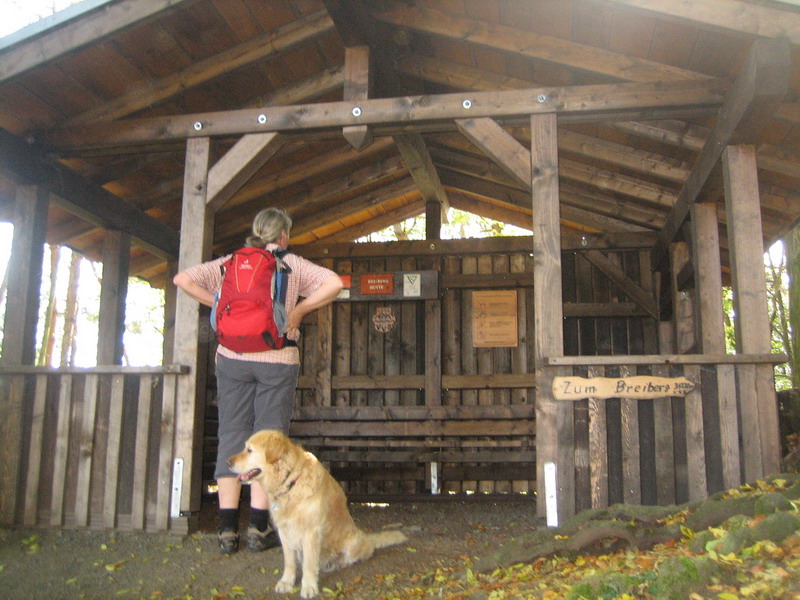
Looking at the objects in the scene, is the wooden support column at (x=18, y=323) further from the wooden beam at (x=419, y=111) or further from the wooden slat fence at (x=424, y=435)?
the wooden slat fence at (x=424, y=435)

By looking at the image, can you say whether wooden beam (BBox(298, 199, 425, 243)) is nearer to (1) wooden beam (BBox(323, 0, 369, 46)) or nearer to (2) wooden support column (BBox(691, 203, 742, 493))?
(1) wooden beam (BBox(323, 0, 369, 46))

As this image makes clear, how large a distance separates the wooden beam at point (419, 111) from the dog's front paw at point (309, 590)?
3.39m

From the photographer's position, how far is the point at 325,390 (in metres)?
9.23

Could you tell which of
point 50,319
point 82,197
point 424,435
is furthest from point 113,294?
point 50,319

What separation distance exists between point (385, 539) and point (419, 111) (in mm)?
3127

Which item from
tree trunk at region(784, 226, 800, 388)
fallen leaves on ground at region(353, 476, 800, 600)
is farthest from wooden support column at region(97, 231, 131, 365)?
tree trunk at region(784, 226, 800, 388)

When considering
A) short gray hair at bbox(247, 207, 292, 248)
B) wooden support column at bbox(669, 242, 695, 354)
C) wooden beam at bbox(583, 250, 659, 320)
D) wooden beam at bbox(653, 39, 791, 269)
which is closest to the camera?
wooden beam at bbox(653, 39, 791, 269)

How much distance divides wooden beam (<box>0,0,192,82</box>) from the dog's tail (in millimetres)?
3956

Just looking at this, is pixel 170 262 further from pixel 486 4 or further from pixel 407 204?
pixel 486 4

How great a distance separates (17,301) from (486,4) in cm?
443

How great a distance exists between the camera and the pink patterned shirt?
4.59 m

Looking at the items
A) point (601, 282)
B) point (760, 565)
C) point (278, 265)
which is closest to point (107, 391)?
Result: point (278, 265)

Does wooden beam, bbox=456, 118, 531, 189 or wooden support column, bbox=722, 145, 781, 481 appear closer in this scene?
wooden support column, bbox=722, 145, 781, 481

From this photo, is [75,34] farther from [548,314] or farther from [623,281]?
[623,281]
